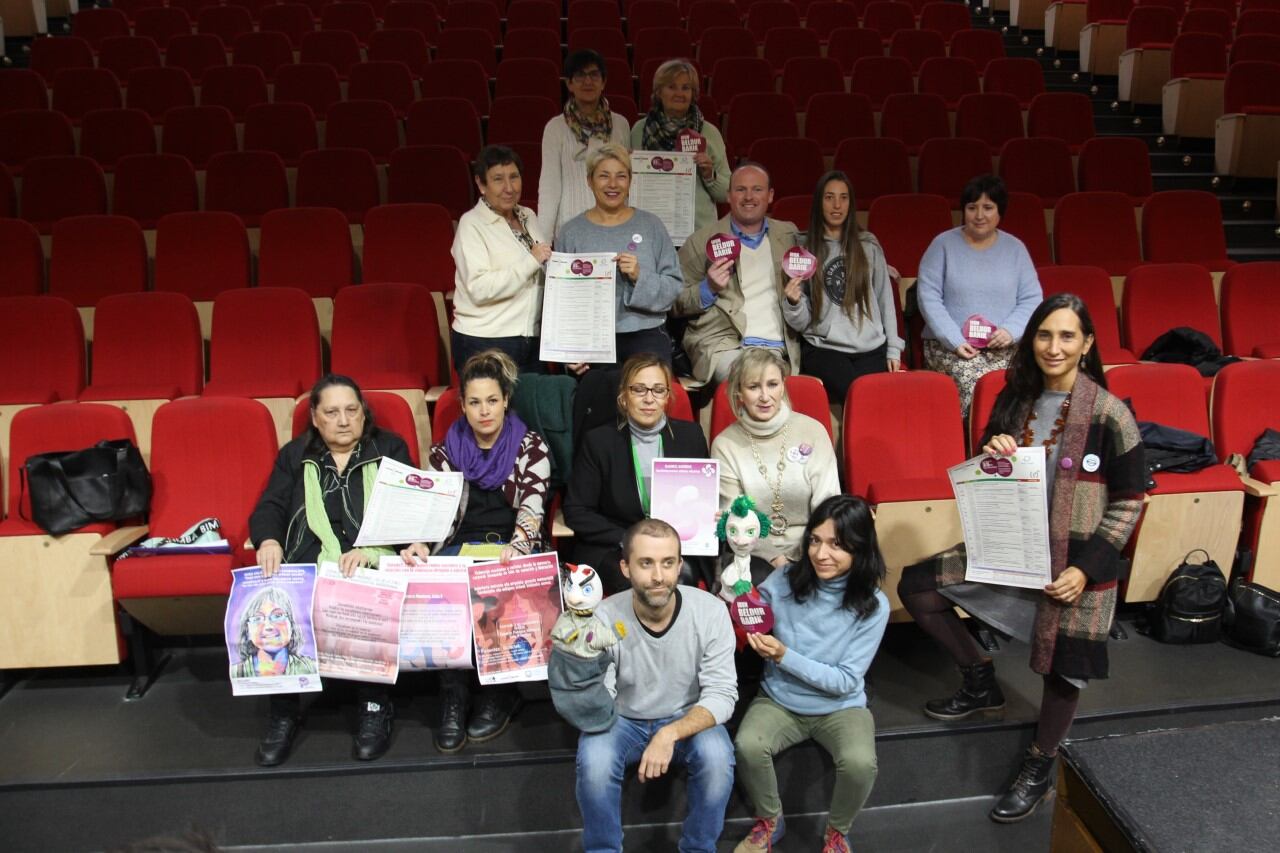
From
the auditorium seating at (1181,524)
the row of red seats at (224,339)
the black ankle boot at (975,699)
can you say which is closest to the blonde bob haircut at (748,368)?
the black ankle boot at (975,699)

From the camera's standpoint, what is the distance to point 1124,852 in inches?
45.9

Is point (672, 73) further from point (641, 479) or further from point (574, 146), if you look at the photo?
point (641, 479)

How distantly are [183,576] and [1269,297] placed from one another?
387 cm

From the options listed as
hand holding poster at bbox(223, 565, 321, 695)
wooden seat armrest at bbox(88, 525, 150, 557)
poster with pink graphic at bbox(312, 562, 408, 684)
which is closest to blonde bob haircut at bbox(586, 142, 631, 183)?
poster with pink graphic at bbox(312, 562, 408, 684)

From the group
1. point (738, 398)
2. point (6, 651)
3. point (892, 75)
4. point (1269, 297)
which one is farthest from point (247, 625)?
point (892, 75)

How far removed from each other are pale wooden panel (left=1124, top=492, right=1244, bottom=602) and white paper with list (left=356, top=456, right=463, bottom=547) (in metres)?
1.91

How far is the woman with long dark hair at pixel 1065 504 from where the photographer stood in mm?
2350

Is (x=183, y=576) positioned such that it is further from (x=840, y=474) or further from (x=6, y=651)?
(x=840, y=474)

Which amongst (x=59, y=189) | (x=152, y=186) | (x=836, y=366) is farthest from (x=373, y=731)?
(x=59, y=189)

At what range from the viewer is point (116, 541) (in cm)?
284

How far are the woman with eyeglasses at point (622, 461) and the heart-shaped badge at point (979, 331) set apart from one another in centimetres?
120

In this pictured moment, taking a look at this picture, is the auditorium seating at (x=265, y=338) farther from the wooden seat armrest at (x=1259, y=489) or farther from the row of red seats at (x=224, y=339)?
the wooden seat armrest at (x=1259, y=489)

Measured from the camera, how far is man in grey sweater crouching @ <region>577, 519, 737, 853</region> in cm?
232

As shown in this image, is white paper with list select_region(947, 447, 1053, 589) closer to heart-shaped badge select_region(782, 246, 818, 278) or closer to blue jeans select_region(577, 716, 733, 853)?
blue jeans select_region(577, 716, 733, 853)
